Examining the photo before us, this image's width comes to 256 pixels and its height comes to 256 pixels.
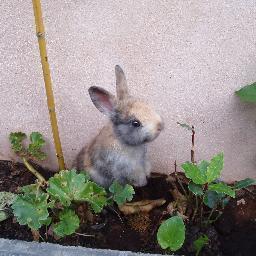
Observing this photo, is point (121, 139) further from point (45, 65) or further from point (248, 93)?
point (248, 93)

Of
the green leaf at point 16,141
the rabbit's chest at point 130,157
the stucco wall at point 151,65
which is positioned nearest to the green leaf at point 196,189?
the rabbit's chest at point 130,157

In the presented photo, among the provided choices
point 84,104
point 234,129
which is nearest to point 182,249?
point 234,129

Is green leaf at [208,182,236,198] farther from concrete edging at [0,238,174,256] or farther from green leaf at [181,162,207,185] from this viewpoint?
concrete edging at [0,238,174,256]

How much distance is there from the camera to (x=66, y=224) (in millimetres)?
2092

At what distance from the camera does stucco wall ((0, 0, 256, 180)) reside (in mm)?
2273

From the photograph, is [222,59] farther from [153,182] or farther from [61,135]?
[61,135]

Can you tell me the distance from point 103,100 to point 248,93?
26.8 inches

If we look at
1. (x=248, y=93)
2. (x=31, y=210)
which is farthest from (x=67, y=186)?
(x=248, y=93)

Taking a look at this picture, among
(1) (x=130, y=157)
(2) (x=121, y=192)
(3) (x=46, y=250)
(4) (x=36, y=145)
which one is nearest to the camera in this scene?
(3) (x=46, y=250)

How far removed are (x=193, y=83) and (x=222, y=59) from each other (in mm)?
182

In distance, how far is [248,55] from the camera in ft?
7.60

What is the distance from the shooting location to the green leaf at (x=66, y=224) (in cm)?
206

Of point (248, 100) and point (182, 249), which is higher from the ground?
point (248, 100)

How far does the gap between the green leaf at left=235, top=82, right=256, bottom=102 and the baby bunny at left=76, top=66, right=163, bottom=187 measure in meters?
0.45
